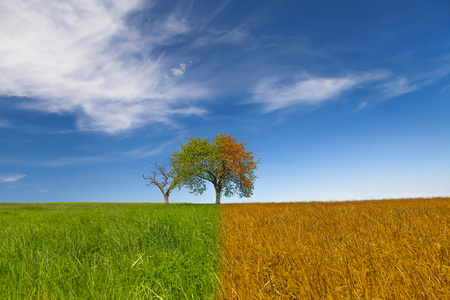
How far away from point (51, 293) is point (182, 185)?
35.9 meters

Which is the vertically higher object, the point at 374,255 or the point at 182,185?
the point at 182,185

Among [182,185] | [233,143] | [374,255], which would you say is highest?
[233,143]

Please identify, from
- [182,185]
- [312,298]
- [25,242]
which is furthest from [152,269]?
[182,185]

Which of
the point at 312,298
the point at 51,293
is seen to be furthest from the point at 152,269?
the point at 312,298

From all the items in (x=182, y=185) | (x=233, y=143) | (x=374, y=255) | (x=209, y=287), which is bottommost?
(x=209, y=287)

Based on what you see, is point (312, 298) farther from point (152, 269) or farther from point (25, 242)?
point (25, 242)

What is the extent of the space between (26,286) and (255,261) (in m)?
2.87

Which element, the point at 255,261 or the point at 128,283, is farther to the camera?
the point at 255,261

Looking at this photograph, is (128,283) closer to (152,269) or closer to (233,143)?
(152,269)

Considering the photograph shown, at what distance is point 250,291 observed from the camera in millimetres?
2639

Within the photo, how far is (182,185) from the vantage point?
38562 mm

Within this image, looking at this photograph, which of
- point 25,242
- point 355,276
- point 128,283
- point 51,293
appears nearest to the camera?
point 355,276

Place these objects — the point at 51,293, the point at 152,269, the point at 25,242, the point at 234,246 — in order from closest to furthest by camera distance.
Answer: the point at 51,293, the point at 152,269, the point at 234,246, the point at 25,242

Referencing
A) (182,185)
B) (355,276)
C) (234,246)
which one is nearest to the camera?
(355,276)
